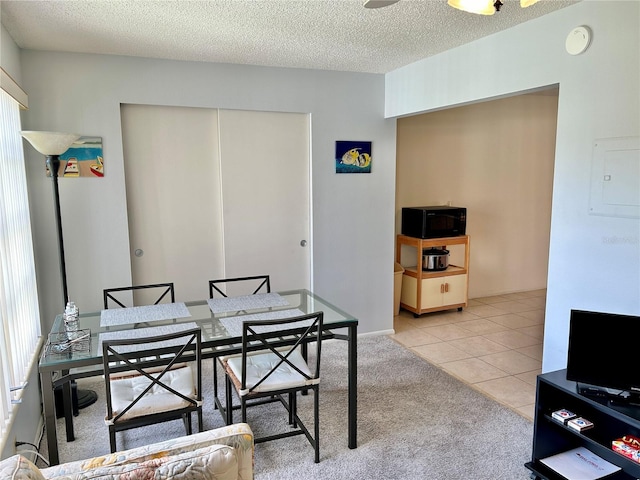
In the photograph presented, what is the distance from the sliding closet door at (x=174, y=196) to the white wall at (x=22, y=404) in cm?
77

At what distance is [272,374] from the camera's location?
2521 mm

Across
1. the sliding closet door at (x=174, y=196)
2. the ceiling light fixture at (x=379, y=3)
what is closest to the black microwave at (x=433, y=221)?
the sliding closet door at (x=174, y=196)

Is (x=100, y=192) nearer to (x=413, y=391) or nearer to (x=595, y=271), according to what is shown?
(x=413, y=391)

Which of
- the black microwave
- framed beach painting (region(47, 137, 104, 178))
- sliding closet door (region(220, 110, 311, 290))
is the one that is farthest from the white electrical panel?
framed beach painting (region(47, 137, 104, 178))

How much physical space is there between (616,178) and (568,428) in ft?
4.21

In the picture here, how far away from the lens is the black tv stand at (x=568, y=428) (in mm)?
2152

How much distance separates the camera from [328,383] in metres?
3.45

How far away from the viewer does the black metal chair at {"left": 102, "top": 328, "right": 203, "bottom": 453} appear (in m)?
2.09

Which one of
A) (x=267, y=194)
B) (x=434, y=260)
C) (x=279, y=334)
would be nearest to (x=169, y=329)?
(x=279, y=334)

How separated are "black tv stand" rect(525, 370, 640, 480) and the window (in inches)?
98.6

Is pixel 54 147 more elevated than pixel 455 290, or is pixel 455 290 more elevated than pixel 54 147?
pixel 54 147

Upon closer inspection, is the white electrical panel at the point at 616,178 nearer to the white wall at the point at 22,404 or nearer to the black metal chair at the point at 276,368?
the black metal chair at the point at 276,368

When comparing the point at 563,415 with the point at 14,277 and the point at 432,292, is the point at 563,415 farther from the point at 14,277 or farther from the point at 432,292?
the point at 14,277

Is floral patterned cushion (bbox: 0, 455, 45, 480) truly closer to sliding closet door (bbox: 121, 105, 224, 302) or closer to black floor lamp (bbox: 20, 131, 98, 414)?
black floor lamp (bbox: 20, 131, 98, 414)
